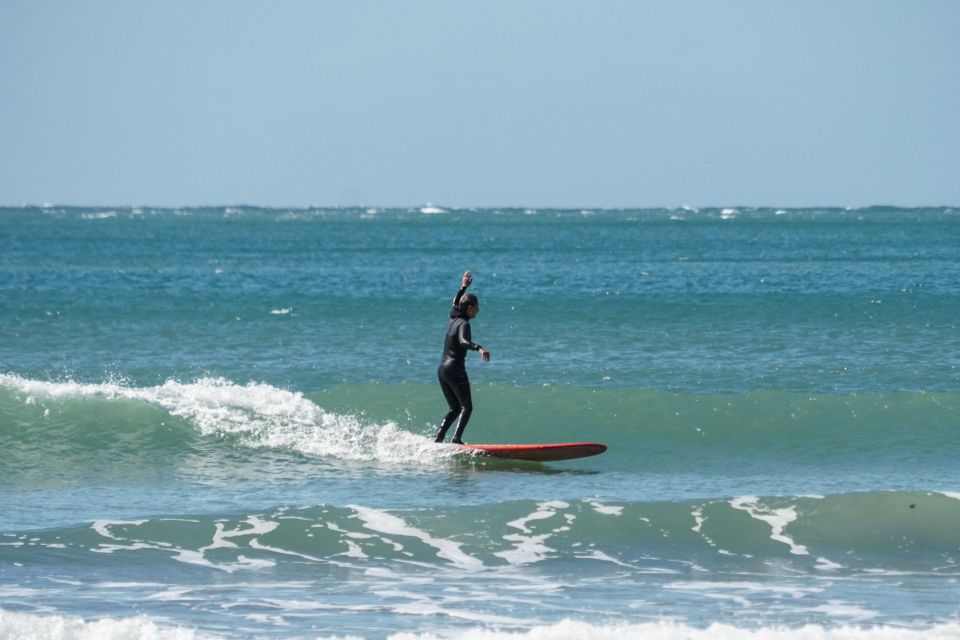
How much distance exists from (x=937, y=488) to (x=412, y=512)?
5268 millimetres

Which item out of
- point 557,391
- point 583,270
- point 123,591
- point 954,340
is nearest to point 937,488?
point 557,391

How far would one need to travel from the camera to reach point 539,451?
1371 centimetres

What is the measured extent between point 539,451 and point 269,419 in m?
3.92

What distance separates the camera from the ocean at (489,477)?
340 inches

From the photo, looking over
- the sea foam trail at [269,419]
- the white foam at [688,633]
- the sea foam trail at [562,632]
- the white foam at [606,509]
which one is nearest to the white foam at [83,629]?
the sea foam trail at [562,632]

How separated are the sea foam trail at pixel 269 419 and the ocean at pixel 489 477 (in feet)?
0.17

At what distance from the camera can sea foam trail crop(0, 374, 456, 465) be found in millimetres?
14234

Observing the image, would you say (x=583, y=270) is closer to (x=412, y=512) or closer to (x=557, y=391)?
(x=557, y=391)

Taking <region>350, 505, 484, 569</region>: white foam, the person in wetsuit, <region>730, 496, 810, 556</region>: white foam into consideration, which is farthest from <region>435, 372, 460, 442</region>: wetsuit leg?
<region>730, 496, 810, 556</region>: white foam

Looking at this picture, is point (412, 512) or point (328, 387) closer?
point (412, 512)

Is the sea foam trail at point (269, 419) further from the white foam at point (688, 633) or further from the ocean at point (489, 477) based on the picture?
the white foam at point (688, 633)

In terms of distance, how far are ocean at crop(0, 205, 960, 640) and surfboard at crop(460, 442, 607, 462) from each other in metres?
0.12

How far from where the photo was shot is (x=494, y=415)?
1658 centimetres

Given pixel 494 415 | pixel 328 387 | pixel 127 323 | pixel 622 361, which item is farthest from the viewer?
pixel 127 323
